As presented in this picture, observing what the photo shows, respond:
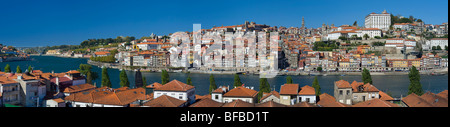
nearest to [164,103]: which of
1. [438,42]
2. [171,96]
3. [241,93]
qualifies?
[171,96]

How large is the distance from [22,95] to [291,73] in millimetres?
16431

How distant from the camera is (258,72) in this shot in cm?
2122

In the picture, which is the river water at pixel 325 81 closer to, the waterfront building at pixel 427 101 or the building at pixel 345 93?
the building at pixel 345 93

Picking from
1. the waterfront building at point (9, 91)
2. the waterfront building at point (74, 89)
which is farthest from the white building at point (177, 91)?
the waterfront building at point (9, 91)

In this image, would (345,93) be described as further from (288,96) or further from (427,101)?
(427,101)

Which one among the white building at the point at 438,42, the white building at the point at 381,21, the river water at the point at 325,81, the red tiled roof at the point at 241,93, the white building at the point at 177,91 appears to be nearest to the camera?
the white building at the point at 177,91

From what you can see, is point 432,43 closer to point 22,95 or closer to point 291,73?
point 291,73

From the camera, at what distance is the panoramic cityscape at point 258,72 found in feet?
19.6

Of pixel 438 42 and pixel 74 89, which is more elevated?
pixel 438 42

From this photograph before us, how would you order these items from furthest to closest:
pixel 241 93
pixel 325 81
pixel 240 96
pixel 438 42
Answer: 1. pixel 438 42
2. pixel 325 81
3. pixel 241 93
4. pixel 240 96

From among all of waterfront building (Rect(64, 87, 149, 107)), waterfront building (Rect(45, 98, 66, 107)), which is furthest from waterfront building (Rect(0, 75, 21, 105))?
waterfront building (Rect(64, 87, 149, 107))

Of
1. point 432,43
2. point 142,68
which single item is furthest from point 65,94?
point 432,43
